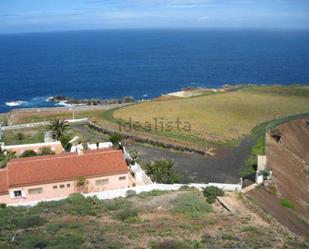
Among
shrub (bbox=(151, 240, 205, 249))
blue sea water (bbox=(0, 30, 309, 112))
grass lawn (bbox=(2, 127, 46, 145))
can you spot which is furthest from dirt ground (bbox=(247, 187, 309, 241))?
blue sea water (bbox=(0, 30, 309, 112))

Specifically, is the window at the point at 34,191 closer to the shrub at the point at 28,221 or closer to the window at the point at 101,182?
the window at the point at 101,182

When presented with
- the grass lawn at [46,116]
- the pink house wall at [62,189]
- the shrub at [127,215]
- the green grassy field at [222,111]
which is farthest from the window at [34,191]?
the grass lawn at [46,116]

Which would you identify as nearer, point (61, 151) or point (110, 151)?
point (110, 151)

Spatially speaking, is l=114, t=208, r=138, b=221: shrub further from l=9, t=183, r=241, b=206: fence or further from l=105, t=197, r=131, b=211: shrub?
l=9, t=183, r=241, b=206: fence

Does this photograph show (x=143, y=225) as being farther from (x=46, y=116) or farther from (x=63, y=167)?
(x=46, y=116)

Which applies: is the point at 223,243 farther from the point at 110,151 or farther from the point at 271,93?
the point at 271,93

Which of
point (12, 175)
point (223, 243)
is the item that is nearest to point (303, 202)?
point (223, 243)
